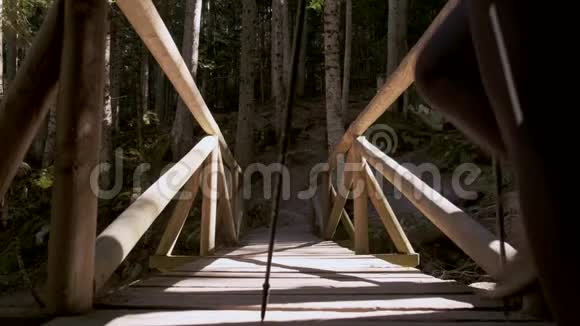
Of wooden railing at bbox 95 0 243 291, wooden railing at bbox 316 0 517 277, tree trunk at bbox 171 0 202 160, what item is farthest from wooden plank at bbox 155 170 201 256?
tree trunk at bbox 171 0 202 160

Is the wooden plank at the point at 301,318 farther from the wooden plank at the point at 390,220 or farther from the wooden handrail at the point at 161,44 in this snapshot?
the wooden plank at the point at 390,220

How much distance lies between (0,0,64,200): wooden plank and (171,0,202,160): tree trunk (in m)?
9.68

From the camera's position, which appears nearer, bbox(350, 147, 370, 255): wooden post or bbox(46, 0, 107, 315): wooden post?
bbox(46, 0, 107, 315): wooden post

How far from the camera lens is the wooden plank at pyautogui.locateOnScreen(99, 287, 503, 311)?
63.2 inches

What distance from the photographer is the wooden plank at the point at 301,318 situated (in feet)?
4.58

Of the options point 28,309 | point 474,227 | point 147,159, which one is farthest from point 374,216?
point 28,309

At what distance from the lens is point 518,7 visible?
618 mm

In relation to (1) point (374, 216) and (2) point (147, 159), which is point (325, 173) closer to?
(1) point (374, 216)

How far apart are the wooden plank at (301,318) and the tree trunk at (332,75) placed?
5.79m

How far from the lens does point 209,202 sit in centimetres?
394

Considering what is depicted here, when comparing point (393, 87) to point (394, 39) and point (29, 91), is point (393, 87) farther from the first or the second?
point (394, 39)

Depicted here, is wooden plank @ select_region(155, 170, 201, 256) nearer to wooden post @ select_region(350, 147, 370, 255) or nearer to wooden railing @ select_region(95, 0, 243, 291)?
wooden railing @ select_region(95, 0, 243, 291)

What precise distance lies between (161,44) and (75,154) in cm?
90

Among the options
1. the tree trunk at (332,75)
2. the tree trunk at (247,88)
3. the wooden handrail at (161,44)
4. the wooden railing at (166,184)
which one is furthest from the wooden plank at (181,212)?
the tree trunk at (247,88)
